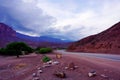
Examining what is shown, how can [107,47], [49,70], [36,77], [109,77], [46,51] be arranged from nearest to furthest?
[109,77], [36,77], [49,70], [46,51], [107,47]

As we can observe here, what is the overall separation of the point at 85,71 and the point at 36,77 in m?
3.15

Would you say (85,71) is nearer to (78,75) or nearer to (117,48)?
(78,75)

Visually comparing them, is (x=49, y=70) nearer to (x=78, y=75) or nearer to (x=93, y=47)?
(x=78, y=75)

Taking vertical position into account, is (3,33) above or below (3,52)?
above

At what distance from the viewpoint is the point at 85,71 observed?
47.0 feet

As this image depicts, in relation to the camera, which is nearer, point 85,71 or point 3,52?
point 85,71

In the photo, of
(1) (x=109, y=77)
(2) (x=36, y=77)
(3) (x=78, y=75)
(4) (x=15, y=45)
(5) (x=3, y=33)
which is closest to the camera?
(1) (x=109, y=77)

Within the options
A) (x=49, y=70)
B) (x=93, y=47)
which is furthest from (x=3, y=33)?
(x=49, y=70)

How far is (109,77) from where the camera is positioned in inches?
503

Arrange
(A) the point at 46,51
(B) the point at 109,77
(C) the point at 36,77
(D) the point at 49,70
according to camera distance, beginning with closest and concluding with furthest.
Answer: (B) the point at 109,77
(C) the point at 36,77
(D) the point at 49,70
(A) the point at 46,51

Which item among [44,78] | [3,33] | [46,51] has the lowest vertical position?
[44,78]

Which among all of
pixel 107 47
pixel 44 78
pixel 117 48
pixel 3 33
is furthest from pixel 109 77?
pixel 3 33

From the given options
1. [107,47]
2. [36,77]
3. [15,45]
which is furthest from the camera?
[107,47]

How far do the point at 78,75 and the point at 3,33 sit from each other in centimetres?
15889
